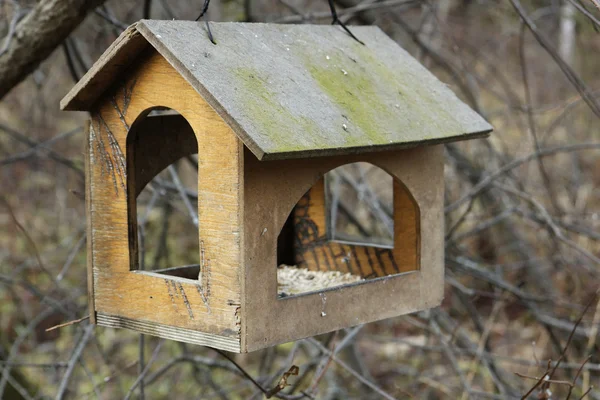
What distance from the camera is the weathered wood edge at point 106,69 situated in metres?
1.99

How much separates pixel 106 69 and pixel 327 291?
29.9 inches

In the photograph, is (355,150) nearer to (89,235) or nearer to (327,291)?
(327,291)

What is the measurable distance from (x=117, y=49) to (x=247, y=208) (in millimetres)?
480

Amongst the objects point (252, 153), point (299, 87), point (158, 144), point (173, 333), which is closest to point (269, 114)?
point (252, 153)

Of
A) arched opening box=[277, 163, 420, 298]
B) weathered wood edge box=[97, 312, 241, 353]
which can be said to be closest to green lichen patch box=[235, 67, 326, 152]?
weathered wood edge box=[97, 312, 241, 353]

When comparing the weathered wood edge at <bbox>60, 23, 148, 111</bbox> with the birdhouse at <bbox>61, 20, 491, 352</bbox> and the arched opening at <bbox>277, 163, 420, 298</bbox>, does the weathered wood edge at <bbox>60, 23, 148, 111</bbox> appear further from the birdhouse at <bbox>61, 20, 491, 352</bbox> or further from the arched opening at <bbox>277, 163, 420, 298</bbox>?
the arched opening at <bbox>277, 163, 420, 298</bbox>

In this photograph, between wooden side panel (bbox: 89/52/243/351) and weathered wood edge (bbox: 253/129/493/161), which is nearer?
weathered wood edge (bbox: 253/129/493/161)

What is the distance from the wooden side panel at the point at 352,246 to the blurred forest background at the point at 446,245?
0.31 metres

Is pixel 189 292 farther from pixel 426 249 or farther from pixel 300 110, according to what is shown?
pixel 426 249

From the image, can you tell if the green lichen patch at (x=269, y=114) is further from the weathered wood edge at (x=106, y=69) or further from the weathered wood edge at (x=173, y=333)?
the weathered wood edge at (x=173, y=333)

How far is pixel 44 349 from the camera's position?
605 cm

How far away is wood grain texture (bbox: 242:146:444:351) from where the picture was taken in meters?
1.97

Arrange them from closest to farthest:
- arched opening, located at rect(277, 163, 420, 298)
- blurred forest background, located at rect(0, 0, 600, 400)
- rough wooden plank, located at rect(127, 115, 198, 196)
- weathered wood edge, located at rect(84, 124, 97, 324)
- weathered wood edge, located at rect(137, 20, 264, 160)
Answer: weathered wood edge, located at rect(137, 20, 264, 160)
weathered wood edge, located at rect(84, 124, 97, 324)
rough wooden plank, located at rect(127, 115, 198, 196)
arched opening, located at rect(277, 163, 420, 298)
blurred forest background, located at rect(0, 0, 600, 400)

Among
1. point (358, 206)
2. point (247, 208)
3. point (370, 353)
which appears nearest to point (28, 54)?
point (247, 208)
